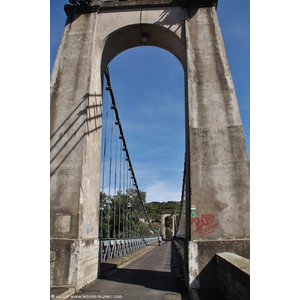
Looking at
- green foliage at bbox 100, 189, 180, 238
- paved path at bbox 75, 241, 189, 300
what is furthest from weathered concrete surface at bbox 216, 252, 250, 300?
green foliage at bbox 100, 189, 180, 238

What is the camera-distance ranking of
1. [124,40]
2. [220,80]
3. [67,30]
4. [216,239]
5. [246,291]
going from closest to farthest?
[246,291], [216,239], [220,80], [67,30], [124,40]

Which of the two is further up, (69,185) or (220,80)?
(220,80)

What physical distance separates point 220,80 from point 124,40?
2.78 m

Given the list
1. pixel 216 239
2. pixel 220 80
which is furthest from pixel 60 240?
pixel 220 80

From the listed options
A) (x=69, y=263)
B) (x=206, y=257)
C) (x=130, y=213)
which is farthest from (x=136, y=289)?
(x=130, y=213)

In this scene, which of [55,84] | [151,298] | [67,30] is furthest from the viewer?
[67,30]

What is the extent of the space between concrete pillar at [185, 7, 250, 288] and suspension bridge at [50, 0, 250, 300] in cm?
2

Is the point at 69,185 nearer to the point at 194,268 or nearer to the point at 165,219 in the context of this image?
the point at 194,268

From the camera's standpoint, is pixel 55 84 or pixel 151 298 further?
pixel 55 84

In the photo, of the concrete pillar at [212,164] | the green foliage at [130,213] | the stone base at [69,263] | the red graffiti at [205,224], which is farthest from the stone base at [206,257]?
the green foliage at [130,213]

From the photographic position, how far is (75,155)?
4848mm

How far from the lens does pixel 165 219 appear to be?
224ft

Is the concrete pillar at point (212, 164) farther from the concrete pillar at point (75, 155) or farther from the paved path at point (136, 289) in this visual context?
the concrete pillar at point (75, 155)

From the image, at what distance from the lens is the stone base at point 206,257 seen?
12.7 feet
